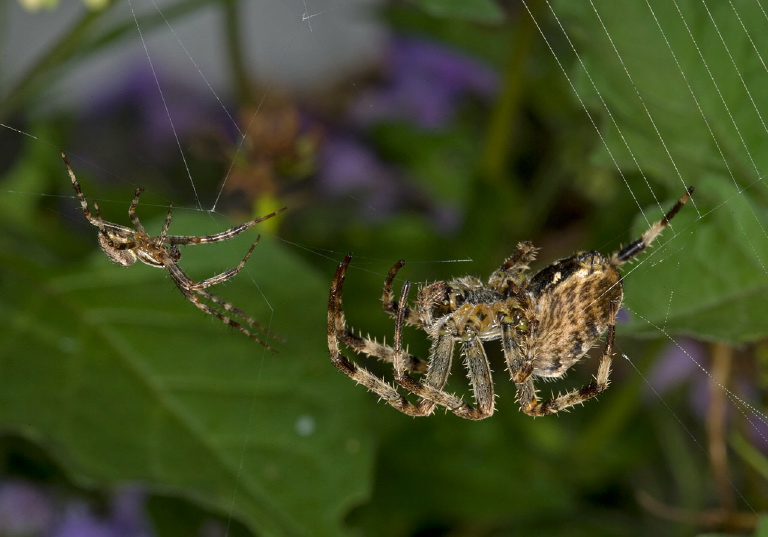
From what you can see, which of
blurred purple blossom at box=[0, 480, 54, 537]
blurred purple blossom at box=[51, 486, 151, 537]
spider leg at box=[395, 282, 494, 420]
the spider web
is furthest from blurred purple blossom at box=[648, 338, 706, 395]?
blurred purple blossom at box=[0, 480, 54, 537]

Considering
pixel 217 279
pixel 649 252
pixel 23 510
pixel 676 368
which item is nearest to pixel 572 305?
pixel 649 252

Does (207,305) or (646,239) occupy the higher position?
(207,305)

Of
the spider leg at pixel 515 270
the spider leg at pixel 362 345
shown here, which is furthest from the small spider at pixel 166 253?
the spider leg at pixel 515 270

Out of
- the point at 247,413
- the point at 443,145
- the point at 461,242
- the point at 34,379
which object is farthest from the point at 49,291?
the point at 443,145

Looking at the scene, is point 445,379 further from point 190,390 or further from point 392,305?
point 190,390

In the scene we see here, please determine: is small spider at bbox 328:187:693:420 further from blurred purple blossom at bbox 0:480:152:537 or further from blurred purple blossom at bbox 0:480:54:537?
blurred purple blossom at bbox 0:480:54:537

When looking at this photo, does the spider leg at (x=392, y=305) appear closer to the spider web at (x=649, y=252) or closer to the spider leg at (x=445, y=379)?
the spider leg at (x=445, y=379)
